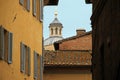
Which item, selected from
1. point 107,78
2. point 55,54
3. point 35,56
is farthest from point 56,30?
point 107,78

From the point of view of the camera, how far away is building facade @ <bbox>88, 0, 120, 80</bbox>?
1980 cm

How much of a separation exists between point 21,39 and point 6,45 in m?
2.72

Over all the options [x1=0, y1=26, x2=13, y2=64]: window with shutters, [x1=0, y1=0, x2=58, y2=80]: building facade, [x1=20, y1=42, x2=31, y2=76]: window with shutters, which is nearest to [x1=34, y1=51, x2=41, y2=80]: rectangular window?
[x1=0, y1=0, x2=58, y2=80]: building facade

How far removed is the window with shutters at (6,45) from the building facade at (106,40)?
3.49m

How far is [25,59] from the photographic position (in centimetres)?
2928

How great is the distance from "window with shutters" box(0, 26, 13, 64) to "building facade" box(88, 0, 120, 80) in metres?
3.49

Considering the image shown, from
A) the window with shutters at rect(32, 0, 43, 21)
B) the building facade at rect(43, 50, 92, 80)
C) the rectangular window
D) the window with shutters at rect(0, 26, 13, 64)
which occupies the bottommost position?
the building facade at rect(43, 50, 92, 80)

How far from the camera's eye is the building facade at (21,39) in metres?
25.5

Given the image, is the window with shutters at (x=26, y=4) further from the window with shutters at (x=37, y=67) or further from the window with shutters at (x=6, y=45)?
the window with shutters at (x=6, y=45)

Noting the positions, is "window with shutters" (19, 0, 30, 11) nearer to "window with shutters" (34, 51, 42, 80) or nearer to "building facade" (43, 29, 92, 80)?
"window with shutters" (34, 51, 42, 80)

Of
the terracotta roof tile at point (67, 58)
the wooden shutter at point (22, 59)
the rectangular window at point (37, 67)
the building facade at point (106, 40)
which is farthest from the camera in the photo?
the terracotta roof tile at point (67, 58)

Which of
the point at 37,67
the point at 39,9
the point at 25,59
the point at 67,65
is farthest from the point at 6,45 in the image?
the point at 67,65

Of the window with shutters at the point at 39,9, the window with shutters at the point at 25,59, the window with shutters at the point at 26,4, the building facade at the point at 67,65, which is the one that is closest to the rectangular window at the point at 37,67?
the window with shutters at the point at 25,59

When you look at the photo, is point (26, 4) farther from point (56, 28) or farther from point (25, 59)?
point (56, 28)
